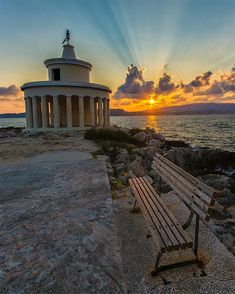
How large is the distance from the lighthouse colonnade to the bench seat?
56.5 ft

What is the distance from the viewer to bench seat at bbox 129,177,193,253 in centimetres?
270

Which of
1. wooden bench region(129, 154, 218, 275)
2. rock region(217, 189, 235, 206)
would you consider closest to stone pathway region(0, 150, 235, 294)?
wooden bench region(129, 154, 218, 275)

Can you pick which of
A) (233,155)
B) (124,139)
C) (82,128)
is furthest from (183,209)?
(82,128)

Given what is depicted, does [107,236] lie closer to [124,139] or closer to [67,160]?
[67,160]

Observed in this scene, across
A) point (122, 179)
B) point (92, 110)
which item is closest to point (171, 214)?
point (122, 179)

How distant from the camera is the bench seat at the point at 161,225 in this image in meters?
2.70

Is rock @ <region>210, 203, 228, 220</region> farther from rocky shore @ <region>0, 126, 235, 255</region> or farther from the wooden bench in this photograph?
the wooden bench

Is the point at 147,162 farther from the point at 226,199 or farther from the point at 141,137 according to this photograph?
the point at 141,137

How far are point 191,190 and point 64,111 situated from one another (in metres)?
21.5

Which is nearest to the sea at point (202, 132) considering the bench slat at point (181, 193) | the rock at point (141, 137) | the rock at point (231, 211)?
the rock at point (141, 137)

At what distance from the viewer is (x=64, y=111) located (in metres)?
23.2

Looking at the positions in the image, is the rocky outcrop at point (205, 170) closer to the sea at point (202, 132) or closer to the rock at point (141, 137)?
the rock at point (141, 137)

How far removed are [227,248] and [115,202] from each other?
2.48 m

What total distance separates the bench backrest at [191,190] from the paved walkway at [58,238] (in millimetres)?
1248
